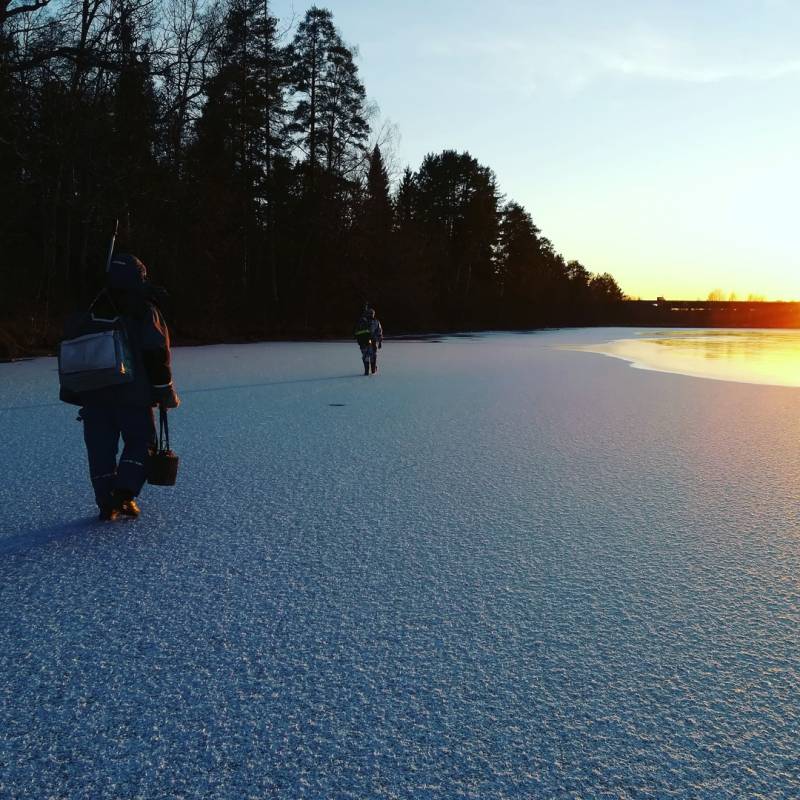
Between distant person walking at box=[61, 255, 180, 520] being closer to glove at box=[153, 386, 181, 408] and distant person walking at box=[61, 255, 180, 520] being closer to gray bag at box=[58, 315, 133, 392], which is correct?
glove at box=[153, 386, 181, 408]

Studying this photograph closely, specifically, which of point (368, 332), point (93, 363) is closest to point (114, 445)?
Answer: point (93, 363)

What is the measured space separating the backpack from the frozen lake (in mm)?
1013

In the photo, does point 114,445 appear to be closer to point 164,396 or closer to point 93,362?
point 164,396

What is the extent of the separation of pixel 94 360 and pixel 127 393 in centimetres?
33

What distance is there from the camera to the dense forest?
72.5ft

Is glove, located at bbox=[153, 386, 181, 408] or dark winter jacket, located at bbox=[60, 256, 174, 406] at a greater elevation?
dark winter jacket, located at bbox=[60, 256, 174, 406]

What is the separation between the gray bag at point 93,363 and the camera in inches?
167

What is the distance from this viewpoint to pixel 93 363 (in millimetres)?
4234

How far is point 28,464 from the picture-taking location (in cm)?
616

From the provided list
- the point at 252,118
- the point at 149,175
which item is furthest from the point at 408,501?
the point at 252,118

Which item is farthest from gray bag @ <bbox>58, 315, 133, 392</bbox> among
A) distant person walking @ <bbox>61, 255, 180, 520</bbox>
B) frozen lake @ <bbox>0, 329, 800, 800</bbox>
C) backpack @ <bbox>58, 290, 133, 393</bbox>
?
frozen lake @ <bbox>0, 329, 800, 800</bbox>

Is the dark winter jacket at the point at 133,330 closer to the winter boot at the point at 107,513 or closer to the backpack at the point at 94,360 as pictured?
the backpack at the point at 94,360

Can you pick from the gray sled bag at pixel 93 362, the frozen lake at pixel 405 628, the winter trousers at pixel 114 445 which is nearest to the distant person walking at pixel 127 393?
the winter trousers at pixel 114 445

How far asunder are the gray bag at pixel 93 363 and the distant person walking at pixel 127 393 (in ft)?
0.40
